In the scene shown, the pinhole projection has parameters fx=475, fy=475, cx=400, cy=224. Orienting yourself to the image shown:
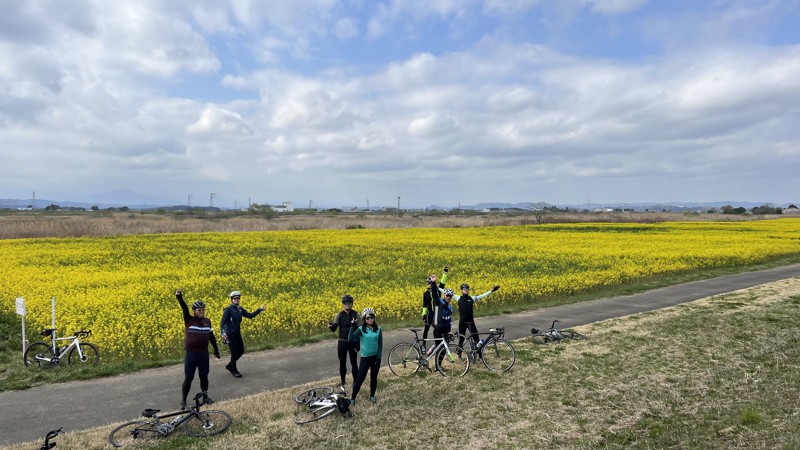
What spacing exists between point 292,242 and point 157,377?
31704mm

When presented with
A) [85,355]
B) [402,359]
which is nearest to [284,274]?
[85,355]

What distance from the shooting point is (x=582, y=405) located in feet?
29.5

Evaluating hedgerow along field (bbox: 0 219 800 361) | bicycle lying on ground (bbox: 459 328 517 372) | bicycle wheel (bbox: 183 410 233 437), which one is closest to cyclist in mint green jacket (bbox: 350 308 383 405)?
bicycle wheel (bbox: 183 410 233 437)

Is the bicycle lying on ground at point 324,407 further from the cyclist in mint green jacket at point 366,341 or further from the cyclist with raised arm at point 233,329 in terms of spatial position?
the cyclist with raised arm at point 233,329

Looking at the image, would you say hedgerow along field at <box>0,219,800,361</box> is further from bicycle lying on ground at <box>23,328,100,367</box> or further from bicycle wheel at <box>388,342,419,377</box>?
bicycle wheel at <box>388,342,419,377</box>

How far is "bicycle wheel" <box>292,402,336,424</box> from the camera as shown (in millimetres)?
8195

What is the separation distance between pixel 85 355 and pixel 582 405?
11291 mm

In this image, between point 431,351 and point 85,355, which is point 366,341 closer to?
point 431,351

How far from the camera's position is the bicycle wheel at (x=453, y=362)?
1053cm

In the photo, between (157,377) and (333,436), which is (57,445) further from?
(333,436)

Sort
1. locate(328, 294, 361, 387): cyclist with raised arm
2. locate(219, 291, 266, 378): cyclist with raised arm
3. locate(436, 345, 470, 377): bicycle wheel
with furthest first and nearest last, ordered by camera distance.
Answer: locate(436, 345, 470, 377): bicycle wheel
locate(219, 291, 266, 378): cyclist with raised arm
locate(328, 294, 361, 387): cyclist with raised arm

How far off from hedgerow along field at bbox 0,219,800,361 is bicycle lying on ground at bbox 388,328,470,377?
12.4 ft

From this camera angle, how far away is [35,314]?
15656 millimetres

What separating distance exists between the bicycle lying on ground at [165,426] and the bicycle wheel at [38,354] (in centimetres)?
483
